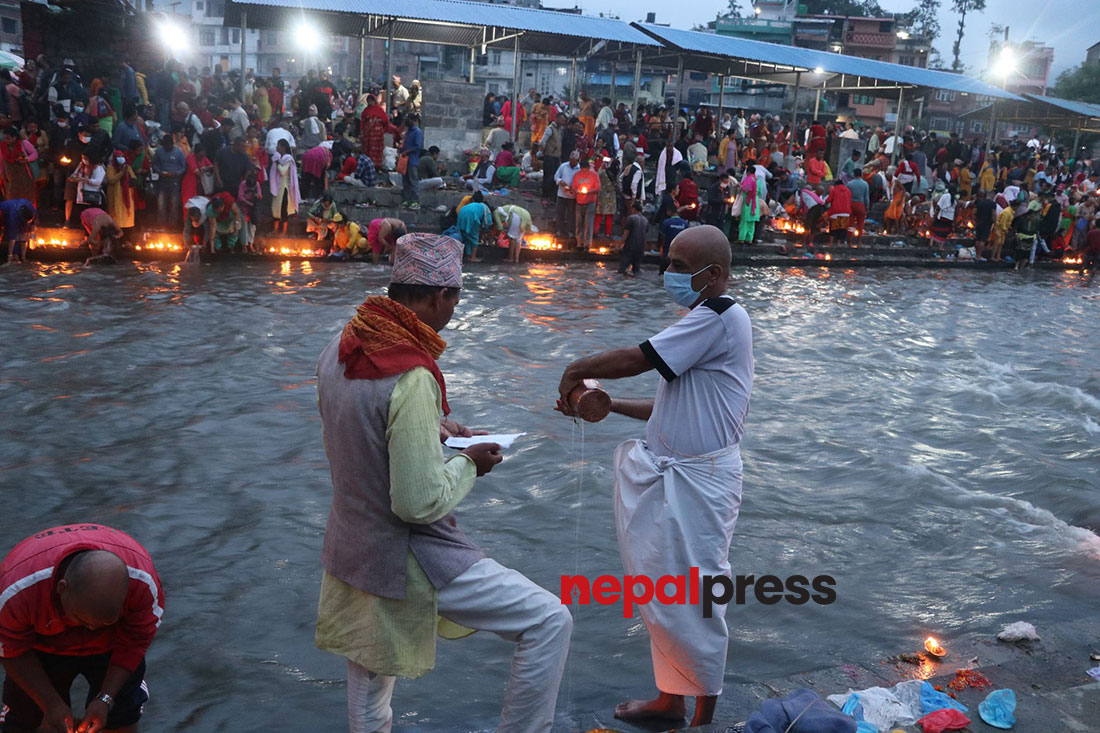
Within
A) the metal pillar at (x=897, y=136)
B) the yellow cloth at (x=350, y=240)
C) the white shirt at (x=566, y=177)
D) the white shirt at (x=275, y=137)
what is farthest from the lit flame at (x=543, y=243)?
the metal pillar at (x=897, y=136)

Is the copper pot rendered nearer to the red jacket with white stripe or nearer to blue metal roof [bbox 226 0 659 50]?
the red jacket with white stripe

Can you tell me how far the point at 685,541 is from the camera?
3.24m

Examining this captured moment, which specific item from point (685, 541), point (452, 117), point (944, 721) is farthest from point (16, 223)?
point (944, 721)

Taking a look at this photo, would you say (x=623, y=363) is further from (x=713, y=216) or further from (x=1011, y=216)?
(x=1011, y=216)

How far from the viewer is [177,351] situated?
952cm

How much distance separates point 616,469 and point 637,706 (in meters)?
0.93

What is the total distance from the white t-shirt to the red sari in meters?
17.2

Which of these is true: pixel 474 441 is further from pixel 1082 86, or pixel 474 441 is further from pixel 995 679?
pixel 1082 86

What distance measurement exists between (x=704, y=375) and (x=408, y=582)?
1.28m

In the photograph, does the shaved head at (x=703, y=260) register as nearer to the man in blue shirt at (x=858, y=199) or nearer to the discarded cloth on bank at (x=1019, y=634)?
the discarded cloth on bank at (x=1019, y=634)

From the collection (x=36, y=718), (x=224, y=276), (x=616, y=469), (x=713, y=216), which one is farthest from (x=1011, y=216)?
(x=36, y=718)

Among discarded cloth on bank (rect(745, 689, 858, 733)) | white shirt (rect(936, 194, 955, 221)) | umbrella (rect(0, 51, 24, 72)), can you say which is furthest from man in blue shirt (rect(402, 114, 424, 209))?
discarded cloth on bank (rect(745, 689, 858, 733))

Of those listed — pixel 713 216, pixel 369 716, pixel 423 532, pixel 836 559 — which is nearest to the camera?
pixel 423 532

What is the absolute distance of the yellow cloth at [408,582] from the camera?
256 centimetres
